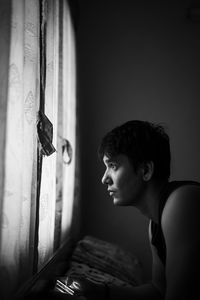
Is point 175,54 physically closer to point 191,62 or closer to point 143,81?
point 191,62

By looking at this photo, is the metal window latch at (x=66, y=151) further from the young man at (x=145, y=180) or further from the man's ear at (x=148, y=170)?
the man's ear at (x=148, y=170)

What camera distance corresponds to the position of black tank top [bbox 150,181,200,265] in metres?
1.00

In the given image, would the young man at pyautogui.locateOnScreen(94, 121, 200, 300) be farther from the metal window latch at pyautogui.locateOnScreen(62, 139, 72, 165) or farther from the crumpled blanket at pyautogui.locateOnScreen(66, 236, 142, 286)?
the metal window latch at pyautogui.locateOnScreen(62, 139, 72, 165)

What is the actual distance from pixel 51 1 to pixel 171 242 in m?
1.16

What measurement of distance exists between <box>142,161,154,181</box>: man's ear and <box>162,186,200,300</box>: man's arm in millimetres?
215

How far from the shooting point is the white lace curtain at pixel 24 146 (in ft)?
2.94

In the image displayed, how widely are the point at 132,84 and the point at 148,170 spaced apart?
1471 mm

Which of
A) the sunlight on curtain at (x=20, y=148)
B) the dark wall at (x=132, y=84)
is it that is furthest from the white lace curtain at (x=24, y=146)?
the dark wall at (x=132, y=84)

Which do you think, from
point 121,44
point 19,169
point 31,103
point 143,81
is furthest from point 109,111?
point 19,169

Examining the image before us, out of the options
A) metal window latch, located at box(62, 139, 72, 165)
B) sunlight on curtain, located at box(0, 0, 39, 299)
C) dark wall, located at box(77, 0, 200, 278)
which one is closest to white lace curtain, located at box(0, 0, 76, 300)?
sunlight on curtain, located at box(0, 0, 39, 299)

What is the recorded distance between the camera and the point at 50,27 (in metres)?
1.36

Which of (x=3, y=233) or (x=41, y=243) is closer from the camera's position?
(x=3, y=233)

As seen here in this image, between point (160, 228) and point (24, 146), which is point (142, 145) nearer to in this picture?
point (160, 228)

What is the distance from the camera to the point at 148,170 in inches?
44.6
